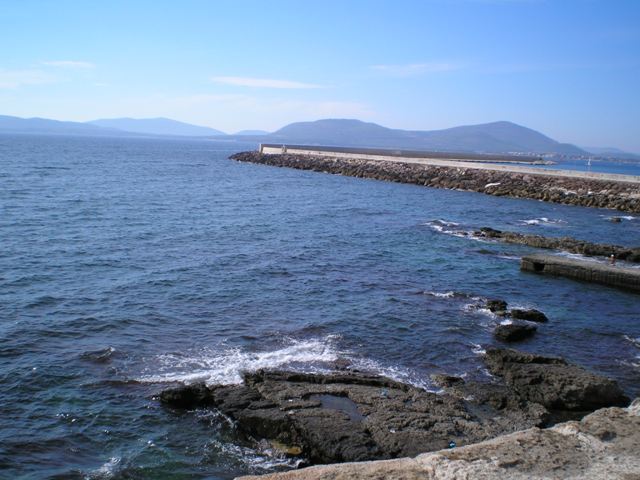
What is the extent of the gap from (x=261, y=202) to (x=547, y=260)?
23.6m

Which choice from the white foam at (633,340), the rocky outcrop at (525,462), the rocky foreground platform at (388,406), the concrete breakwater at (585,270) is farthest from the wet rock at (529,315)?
the rocky outcrop at (525,462)

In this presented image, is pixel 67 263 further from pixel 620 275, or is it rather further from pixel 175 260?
pixel 620 275

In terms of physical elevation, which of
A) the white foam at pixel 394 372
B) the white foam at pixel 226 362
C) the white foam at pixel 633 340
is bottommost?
the white foam at pixel 226 362

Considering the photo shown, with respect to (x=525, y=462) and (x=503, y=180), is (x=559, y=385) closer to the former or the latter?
(x=525, y=462)

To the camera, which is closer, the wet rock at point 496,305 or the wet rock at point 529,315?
the wet rock at point 529,315

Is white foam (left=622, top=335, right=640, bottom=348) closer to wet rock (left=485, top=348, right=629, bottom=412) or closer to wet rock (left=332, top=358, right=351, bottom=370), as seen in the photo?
wet rock (left=485, top=348, right=629, bottom=412)

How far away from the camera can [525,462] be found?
7.31 m

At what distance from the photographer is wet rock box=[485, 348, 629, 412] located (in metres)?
11.3

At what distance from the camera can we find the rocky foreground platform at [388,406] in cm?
937

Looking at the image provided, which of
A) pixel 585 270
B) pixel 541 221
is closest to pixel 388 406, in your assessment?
pixel 585 270

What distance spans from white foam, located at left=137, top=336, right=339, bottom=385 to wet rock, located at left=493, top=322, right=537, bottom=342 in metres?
4.80

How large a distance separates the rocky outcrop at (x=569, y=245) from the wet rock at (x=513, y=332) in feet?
41.7

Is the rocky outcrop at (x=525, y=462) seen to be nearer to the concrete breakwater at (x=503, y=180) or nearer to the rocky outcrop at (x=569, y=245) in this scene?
the rocky outcrop at (x=569, y=245)

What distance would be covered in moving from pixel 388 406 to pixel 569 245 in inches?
810
